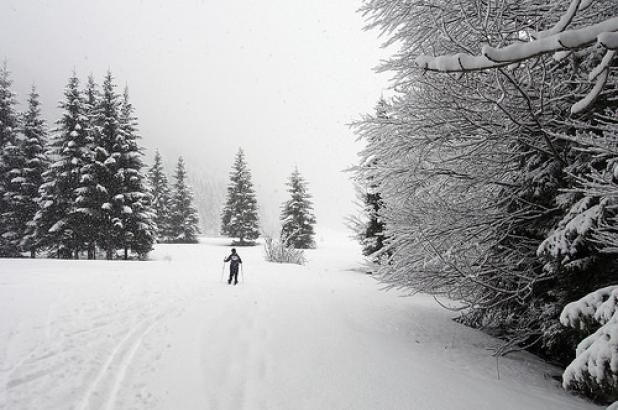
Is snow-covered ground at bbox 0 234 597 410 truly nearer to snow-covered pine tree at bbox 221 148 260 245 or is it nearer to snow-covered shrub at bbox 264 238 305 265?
snow-covered shrub at bbox 264 238 305 265

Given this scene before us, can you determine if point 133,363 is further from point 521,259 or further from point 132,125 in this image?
point 132,125

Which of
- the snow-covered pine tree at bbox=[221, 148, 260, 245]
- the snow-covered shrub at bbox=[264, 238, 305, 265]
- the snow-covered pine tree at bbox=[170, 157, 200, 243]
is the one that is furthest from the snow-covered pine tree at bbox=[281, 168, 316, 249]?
the snow-covered shrub at bbox=[264, 238, 305, 265]

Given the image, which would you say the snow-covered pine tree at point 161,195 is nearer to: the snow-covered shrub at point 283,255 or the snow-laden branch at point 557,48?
the snow-covered shrub at point 283,255

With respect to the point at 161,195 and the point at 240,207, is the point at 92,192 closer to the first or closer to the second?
the point at 240,207

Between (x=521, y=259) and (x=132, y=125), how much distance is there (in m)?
25.5

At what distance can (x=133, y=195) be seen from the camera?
22.9 meters

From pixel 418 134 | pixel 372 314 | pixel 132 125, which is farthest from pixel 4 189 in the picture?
pixel 418 134

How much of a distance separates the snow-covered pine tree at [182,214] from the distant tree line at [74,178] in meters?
16.5

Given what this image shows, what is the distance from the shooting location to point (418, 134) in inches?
199

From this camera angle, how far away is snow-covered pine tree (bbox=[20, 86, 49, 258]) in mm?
22125

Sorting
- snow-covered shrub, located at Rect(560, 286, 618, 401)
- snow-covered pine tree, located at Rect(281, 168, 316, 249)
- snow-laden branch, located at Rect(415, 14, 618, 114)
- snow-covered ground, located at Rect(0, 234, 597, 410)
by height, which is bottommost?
snow-covered ground, located at Rect(0, 234, 597, 410)

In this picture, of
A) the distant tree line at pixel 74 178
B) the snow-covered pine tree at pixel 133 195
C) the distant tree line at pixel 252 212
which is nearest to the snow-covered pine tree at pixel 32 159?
the distant tree line at pixel 74 178

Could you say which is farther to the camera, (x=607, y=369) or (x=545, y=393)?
(x=545, y=393)

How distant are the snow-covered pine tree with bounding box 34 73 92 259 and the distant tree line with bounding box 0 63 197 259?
2.0 inches
